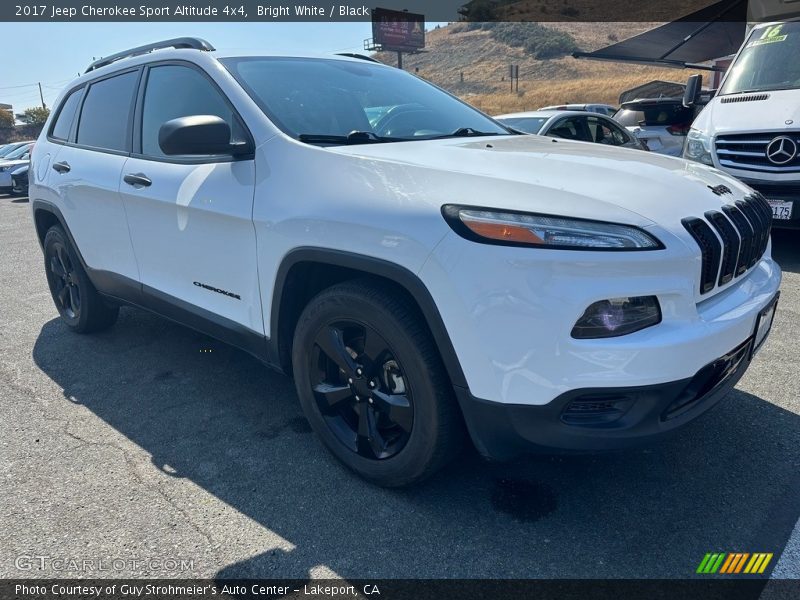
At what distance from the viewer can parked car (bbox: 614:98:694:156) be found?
9516 millimetres

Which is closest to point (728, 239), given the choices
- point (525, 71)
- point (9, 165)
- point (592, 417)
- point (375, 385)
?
point (592, 417)

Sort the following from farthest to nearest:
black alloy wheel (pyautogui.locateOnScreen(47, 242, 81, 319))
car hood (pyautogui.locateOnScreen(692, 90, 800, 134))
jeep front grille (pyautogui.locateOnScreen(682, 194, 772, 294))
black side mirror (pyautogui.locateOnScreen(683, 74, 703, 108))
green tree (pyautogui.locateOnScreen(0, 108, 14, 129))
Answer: green tree (pyautogui.locateOnScreen(0, 108, 14, 129)) → black side mirror (pyautogui.locateOnScreen(683, 74, 703, 108)) → car hood (pyautogui.locateOnScreen(692, 90, 800, 134)) → black alloy wheel (pyautogui.locateOnScreen(47, 242, 81, 319)) → jeep front grille (pyautogui.locateOnScreen(682, 194, 772, 294))

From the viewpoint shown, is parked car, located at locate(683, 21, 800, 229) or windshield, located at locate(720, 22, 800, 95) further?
windshield, located at locate(720, 22, 800, 95)

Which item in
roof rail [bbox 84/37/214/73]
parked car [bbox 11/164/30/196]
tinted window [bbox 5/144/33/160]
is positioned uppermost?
roof rail [bbox 84/37/214/73]

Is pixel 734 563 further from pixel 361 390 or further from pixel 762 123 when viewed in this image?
pixel 762 123

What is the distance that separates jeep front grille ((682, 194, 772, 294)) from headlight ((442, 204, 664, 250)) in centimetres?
24

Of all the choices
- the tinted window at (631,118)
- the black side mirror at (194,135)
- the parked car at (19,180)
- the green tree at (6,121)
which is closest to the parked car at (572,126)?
the tinted window at (631,118)

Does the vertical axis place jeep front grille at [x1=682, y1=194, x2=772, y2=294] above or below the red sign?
below

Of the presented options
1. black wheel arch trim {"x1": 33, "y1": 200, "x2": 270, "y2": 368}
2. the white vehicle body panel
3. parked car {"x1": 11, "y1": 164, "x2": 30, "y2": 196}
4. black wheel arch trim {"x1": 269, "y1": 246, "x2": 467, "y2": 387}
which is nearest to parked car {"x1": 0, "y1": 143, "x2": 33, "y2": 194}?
parked car {"x1": 11, "y1": 164, "x2": 30, "y2": 196}

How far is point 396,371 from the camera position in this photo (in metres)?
2.23

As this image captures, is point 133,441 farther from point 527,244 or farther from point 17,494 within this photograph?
point 527,244

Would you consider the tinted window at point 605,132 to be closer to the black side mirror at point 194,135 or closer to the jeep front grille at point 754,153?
the jeep front grille at point 754,153

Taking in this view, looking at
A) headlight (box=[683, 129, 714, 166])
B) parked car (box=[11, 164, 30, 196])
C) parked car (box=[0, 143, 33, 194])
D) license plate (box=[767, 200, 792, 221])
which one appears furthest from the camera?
parked car (box=[0, 143, 33, 194])

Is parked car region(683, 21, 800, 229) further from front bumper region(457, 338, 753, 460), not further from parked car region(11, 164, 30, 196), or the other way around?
parked car region(11, 164, 30, 196)
